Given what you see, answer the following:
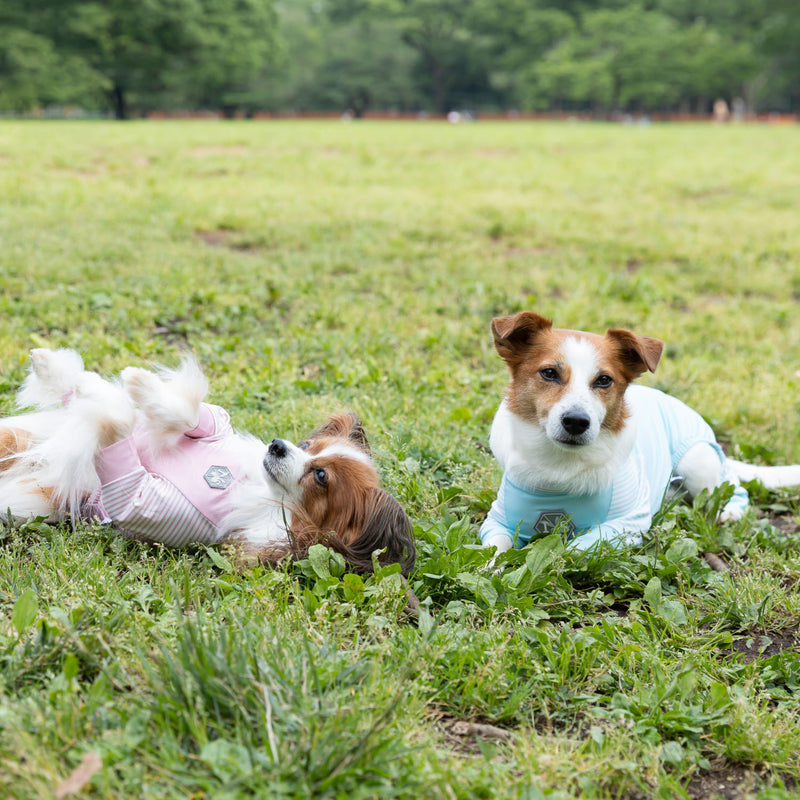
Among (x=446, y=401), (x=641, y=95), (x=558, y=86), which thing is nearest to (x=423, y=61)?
(x=558, y=86)

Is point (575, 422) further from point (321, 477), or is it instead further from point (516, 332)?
point (321, 477)

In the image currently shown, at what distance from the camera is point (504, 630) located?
3109 millimetres

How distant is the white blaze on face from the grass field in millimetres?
506

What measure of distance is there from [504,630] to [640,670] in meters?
0.50

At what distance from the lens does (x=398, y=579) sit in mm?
3197

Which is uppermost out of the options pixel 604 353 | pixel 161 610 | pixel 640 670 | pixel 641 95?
pixel 641 95

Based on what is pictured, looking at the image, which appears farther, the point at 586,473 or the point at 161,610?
the point at 586,473

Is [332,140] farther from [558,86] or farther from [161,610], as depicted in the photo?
[558,86]

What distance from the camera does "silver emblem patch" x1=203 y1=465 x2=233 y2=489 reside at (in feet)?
11.7

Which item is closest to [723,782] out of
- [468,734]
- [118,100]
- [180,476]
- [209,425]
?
[468,734]

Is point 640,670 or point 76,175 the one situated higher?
point 76,175

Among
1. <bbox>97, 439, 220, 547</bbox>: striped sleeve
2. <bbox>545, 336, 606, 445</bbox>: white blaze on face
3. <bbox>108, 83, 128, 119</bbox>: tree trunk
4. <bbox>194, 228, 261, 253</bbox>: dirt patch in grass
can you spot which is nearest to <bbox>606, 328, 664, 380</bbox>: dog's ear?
<bbox>545, 336, 606, 445</bbox>: white blaze on face

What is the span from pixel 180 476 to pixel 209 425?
0.33 meters

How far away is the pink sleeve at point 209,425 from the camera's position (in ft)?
12.2
